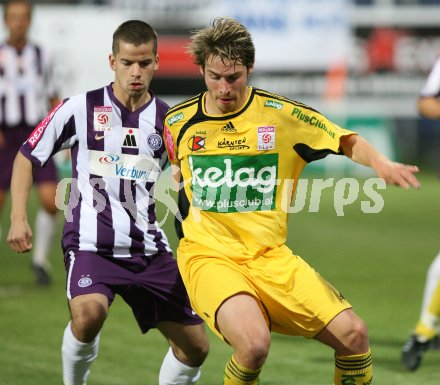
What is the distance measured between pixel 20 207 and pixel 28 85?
561cm

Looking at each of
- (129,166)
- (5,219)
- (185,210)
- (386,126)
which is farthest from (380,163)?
(386,126)

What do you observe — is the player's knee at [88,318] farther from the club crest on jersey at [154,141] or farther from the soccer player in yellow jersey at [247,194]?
the club crest on jersey at [154,141]

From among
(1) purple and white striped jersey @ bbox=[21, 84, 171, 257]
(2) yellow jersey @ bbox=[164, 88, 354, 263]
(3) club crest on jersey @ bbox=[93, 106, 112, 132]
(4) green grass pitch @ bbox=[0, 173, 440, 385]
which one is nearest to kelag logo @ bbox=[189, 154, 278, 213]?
(2) yellow jersey @ bbox=[164, 88, 354, 263]

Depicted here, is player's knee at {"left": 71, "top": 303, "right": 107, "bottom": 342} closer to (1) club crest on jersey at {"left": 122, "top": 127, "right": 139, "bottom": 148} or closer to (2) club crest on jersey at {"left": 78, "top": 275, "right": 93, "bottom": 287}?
(2) club crest on jersey at {"left": 78, "top": 275, "right": 93, "bottom": 287}

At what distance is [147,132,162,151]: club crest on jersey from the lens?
5672 millimetres

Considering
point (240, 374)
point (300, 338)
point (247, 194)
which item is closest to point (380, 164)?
point (247, 194)

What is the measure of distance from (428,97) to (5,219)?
816cm

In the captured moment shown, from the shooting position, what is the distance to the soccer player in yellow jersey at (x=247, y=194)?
16.0 ft

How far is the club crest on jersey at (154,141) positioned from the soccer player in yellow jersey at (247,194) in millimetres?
234

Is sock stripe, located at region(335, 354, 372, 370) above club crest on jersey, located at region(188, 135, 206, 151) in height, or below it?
below

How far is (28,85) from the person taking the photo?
10.8 m

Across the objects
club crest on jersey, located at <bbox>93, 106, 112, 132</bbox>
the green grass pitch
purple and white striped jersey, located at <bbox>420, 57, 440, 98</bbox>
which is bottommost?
the green grass pitch

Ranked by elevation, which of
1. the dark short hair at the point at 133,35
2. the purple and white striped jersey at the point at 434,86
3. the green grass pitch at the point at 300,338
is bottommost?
the green grass pitch at the point at 300,338

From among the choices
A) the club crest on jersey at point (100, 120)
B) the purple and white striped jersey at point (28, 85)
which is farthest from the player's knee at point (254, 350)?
the purple and white striped jersey at point (28, 85)
